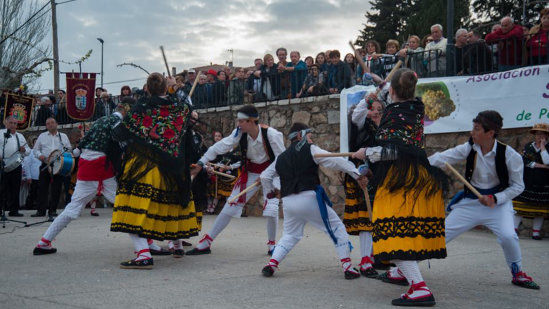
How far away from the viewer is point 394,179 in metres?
4.44

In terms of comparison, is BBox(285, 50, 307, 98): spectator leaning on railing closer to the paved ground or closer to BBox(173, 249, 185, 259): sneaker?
the paved ground

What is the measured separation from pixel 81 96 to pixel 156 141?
11272 mm

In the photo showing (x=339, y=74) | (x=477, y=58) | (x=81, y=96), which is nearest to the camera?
(x=477, y=58)

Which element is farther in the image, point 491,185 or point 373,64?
point 373,64

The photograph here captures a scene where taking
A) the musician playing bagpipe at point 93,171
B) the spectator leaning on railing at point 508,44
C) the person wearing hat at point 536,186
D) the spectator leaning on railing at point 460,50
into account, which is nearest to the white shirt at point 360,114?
the musician playing bagpipe at point 93,171

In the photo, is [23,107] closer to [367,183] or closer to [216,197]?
[216,197]

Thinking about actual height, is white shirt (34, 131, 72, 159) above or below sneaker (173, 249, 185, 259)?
above

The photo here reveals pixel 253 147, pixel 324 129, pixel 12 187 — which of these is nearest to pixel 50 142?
pixel 12 187

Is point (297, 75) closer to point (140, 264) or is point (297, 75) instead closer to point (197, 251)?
point (197, 251)

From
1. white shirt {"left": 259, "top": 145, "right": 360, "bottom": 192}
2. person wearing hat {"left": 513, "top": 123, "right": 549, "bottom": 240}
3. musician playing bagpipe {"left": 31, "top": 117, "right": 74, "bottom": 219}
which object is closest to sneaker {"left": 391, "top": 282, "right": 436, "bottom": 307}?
white shirt {"left": 259, "top": 145, "right": 360, "bottom": 192}

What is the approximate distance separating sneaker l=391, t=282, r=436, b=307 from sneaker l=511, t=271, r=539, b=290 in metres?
1.17

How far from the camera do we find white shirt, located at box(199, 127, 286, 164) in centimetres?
652

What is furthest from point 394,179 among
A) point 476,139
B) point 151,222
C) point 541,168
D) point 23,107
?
point 23,107

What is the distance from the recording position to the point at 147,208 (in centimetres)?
573
